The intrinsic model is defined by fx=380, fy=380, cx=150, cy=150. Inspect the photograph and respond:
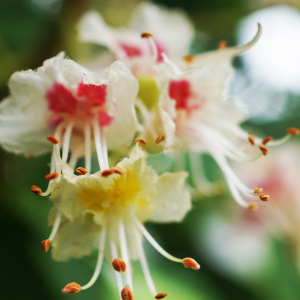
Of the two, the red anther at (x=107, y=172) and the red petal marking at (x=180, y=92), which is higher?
the red petal marking at (x=180, y=92)

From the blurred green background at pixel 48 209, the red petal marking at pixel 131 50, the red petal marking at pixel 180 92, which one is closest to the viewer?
the red petal marking at pixel 180 92

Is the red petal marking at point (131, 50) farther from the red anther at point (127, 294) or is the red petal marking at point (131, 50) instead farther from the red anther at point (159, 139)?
the red anther at point (127, 294)

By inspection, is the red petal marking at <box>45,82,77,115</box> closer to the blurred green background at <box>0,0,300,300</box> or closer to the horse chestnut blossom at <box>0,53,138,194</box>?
the horse chestnut blossom at <box>0,53,138,194</box>

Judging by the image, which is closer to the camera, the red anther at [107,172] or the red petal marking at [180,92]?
the red anther at [107,172]

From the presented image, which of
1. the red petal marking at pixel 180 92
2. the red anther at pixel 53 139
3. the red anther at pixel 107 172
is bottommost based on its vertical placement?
the red anther at pixel 107 172

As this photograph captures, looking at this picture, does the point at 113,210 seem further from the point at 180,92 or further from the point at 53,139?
the point at 180,92

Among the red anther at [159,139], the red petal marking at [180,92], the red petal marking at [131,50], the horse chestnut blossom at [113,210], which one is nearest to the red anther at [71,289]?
the horse chestnut blossom at [113,210]

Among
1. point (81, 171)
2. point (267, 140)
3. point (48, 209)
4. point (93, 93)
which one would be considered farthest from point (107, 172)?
point (48, 209)

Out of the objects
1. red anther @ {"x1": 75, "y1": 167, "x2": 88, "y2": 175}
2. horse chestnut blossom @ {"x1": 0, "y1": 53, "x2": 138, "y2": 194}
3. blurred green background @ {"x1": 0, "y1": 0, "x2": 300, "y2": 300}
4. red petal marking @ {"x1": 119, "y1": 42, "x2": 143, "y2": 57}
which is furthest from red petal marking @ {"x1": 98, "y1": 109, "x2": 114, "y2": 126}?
blurred green background @ {"x1": 0, "y1": 0, "x2": 300, "y2": 300}
